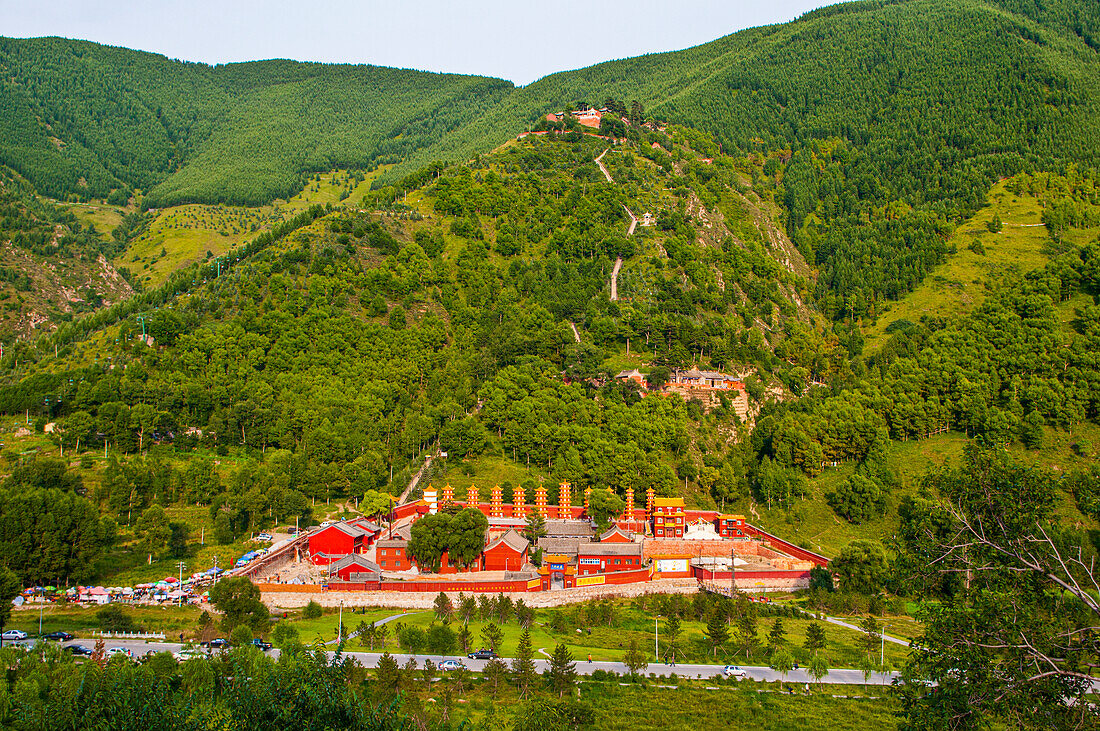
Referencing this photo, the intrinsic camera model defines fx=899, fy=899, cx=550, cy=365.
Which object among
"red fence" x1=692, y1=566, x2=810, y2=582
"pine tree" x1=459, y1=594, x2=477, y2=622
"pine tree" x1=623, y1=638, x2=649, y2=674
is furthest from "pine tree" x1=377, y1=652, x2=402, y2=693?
"red fence" x1=692, y1=566, x2=810, y2=582

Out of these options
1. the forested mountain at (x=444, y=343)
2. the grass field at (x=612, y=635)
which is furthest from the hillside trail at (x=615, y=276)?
the grass field at (x=612, y=635)

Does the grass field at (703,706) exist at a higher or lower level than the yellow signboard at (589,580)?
lower

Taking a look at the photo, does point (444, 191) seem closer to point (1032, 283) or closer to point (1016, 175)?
point (1032, 283)

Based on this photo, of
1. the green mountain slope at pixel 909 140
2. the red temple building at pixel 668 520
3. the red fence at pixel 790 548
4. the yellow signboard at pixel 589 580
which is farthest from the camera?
the green mountain slope at pixel 909 140

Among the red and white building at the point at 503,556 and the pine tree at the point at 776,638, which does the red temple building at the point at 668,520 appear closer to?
the red and white building at the point at 503,556

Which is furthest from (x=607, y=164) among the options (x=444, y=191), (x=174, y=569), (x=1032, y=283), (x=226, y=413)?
(x=174, y=569)

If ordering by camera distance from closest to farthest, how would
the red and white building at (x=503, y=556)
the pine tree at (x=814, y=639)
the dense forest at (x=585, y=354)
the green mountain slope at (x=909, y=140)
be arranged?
the pine tree at (x=814, y=639) → the red and white building at (x=503, y=556) → the dense forest at (x=585, y=354) → the green mountain slope at (x=909, y=140)

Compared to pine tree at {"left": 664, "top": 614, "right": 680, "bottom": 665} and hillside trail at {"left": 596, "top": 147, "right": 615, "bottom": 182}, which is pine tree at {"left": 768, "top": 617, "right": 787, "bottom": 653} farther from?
hillside trail at {"left": 596, "top": 147, "right": 615, "bottom": 182}
